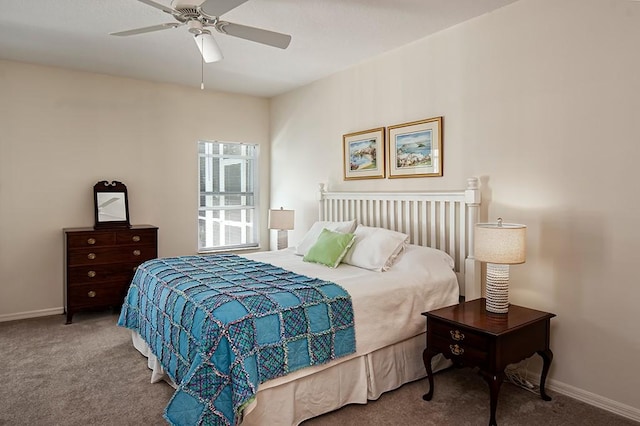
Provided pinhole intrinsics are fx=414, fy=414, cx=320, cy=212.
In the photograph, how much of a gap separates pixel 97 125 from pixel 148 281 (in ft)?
8.09

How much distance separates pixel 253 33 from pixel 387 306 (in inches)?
75.4

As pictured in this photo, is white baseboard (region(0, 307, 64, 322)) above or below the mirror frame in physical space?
below

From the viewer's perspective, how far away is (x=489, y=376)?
2217 millimetres

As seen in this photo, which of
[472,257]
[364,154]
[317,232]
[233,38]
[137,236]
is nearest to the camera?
[472,257]

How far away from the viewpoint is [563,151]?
264 centimetres

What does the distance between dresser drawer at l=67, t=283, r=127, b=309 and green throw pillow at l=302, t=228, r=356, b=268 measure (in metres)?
2.18

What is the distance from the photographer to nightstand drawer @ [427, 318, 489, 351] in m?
2.26

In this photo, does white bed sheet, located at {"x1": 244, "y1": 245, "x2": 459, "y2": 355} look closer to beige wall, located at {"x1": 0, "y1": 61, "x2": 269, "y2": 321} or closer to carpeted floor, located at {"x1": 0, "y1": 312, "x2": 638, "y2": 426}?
carpeted floor, located at {"x1": 0, "y1": 312, "x2": 638, "y2": 426}

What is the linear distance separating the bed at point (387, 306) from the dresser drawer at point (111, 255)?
1290mm

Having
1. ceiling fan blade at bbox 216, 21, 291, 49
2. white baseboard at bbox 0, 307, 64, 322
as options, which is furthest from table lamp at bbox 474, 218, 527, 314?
white baseboard at bbox 0, 307, 64, 322

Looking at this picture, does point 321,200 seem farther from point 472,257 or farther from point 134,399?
point 134,399

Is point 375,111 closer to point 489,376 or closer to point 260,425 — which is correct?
point 489,376

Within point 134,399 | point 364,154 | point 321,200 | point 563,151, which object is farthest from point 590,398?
point 321,200

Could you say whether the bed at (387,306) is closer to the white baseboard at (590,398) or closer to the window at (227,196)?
the white baseboard at (590,398)
